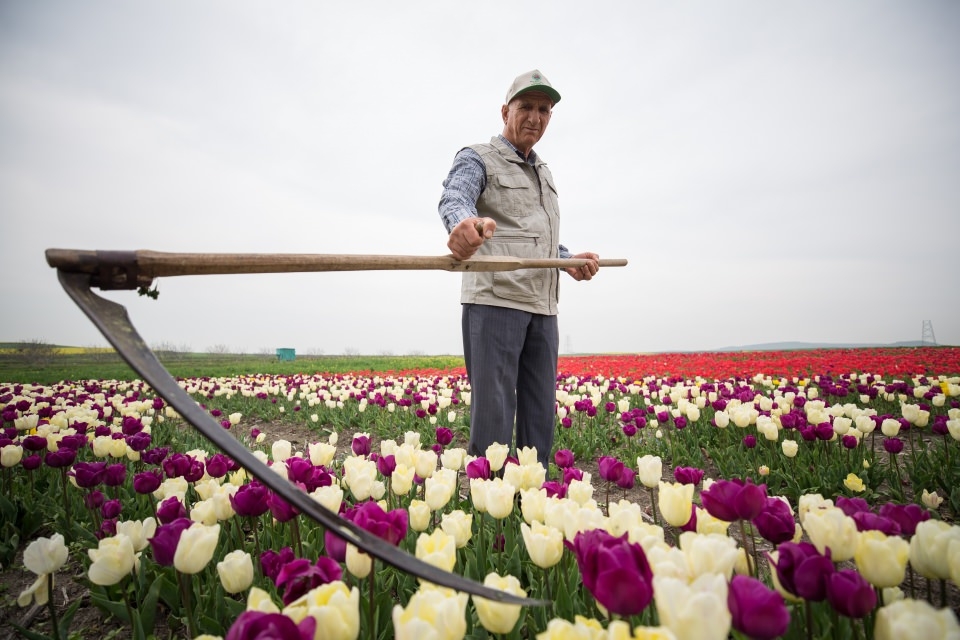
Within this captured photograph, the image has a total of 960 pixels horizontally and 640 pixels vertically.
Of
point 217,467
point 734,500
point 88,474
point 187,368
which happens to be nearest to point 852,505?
point 734,500

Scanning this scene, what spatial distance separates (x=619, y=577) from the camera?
795mm

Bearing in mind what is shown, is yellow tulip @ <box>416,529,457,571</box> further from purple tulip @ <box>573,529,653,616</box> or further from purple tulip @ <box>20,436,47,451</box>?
purple tulip @ <box>20,436,47,451</box>

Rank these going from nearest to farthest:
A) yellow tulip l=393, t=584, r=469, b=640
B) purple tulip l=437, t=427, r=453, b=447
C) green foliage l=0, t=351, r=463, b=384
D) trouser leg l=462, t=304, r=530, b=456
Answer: yellow tulip l=393, t=584, r=469, b=640 < trouser leg l=462, t=304, r=530, b=456 < purple tulip l=437, t=427, r=453, b=447 < green foliage l=0, t=351, r=463, b=384

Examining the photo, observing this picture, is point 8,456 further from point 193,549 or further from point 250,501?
point 193,549

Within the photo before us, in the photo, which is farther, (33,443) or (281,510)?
(33,443)

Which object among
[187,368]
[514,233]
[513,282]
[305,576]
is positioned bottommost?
[187,368]

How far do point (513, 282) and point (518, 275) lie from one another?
68 mm

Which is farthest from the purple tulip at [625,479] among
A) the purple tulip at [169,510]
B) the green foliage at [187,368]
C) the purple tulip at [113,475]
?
the green foliage at [187,368]

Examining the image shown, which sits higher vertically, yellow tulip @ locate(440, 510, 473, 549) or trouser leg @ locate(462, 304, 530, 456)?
trouser leg @ locate(462, 304, 530, 456)

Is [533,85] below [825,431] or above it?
above

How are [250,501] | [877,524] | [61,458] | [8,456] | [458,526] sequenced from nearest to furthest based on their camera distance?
1. [877,524]
2. [458,526]
3. [250,501]
4. [61,458]
5. [8,456]

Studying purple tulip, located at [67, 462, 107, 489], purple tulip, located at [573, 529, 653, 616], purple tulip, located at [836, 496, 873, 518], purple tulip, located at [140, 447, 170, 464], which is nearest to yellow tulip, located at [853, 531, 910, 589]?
purple tulip, located at [836, 496, 873, 518]

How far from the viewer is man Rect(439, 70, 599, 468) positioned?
111 inches

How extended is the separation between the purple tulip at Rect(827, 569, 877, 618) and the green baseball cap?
280 cm
